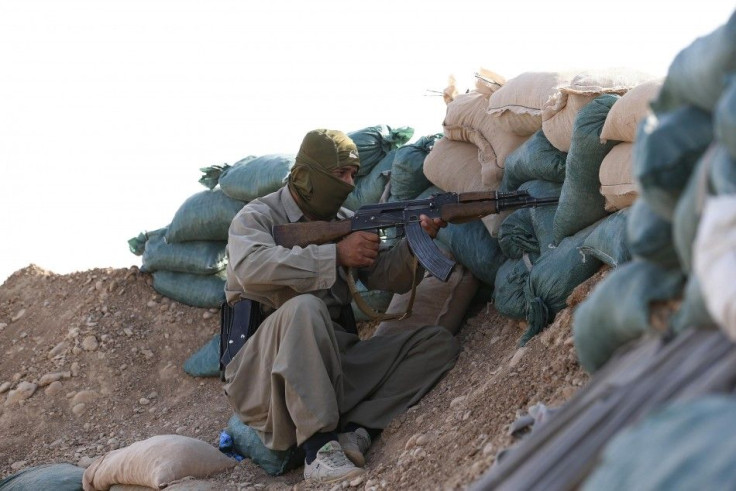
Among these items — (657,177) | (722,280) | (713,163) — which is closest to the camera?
(722,280)

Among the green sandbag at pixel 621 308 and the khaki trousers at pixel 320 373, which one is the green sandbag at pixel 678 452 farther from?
the khaki trousers at pixel 320 373

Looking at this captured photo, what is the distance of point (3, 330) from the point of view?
25.0 feet

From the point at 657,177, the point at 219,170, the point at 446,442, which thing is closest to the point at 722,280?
the point at 657,177

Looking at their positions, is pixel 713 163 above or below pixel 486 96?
above

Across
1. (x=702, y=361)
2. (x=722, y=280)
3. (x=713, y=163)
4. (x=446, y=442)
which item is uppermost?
(x=713, y=163)

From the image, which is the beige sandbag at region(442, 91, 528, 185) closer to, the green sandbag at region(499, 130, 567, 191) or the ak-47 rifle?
the green sandbag at region(499, 130, 567, 191)

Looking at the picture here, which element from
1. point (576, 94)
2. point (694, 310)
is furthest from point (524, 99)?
point (694, 310)

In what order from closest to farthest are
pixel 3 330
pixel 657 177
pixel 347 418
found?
pixel 657 177 < pixel 347 418 < pixel 3 330

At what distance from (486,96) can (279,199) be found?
1.20 m

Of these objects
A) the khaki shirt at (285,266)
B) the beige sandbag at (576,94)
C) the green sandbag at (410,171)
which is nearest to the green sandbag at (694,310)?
the beige sandbag at (576,94)

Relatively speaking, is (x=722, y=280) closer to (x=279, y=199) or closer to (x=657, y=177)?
(x=657, y=177)

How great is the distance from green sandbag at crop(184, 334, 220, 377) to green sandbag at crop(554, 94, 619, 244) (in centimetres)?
275

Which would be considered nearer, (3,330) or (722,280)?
(722,280)

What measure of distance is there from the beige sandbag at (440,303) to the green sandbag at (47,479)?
1.64 m
